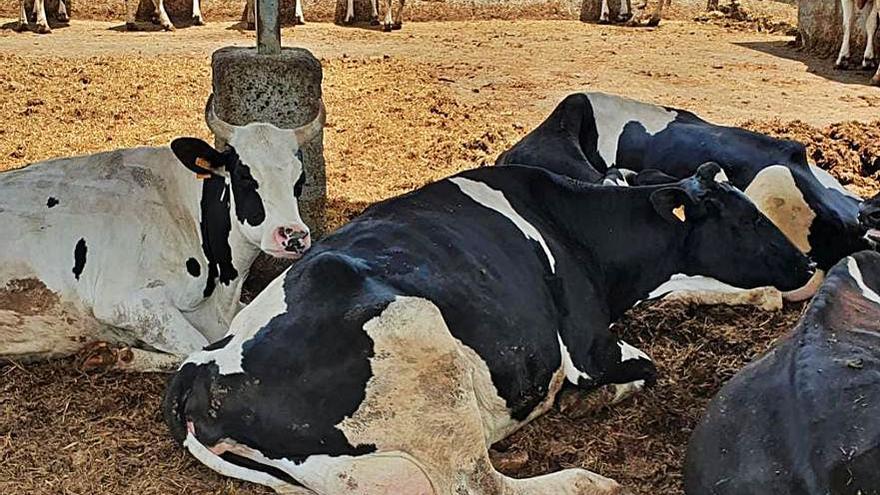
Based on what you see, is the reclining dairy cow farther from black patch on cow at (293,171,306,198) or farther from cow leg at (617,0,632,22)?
cow leg at (617,0,632,22)

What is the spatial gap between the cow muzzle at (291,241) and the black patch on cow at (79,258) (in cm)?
92

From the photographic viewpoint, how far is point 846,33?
14375 mm

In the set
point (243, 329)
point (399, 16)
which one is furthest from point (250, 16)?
point (243, 329)

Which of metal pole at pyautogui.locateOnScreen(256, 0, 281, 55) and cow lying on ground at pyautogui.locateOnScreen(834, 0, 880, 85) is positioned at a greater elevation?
metal pole at pyautogui.locateOnScreen(256, 0, 281, 55)

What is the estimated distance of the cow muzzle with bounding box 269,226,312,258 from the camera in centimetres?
466

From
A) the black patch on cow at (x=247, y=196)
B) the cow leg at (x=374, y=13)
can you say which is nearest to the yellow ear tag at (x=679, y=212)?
the black patch on cow at (x=247, y=196)

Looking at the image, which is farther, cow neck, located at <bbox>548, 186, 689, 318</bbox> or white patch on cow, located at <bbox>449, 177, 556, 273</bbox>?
cow neck, located at <bbox>548, 186, 689, 318</bbox>

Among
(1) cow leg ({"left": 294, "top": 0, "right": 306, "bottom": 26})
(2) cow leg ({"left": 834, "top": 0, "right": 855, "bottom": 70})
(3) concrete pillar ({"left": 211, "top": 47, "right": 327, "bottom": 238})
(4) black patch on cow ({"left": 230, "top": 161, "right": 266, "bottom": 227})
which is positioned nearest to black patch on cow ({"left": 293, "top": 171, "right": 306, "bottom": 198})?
(4) black patch on cow ({"left": 230, "top": 161, "right": 266, "bottom": 227})

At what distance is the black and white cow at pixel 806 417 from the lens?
2.88 metres

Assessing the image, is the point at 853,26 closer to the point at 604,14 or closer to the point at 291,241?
the point at 604,14

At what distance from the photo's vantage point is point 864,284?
389cm

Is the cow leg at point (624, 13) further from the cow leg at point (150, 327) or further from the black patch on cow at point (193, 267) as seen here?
the cow leg at point (150, 327)

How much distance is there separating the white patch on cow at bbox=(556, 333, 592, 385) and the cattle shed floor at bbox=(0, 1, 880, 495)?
0.15 m

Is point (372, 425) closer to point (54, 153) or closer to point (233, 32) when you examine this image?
point (54, 153)
